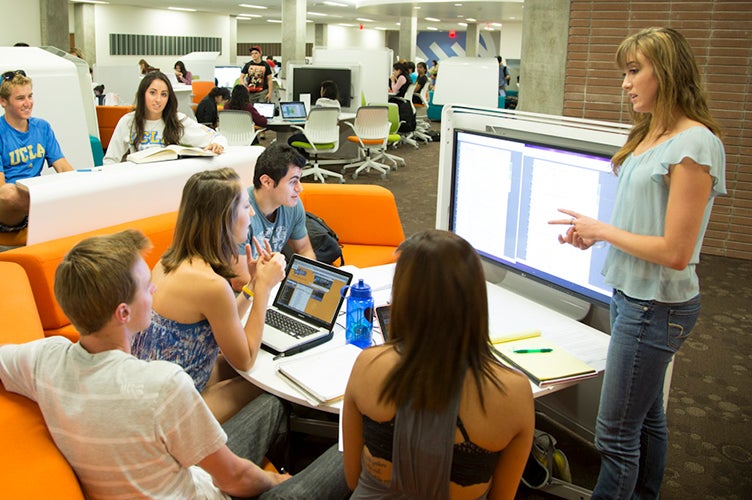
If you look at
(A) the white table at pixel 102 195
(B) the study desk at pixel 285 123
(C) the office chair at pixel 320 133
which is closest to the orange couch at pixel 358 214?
(A) the white table at pixel 102 195

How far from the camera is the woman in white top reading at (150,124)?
4410mm

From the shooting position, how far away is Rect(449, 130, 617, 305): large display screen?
2.25m

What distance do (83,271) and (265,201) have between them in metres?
1.77

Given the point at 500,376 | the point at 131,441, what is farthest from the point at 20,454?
the point at 500,376

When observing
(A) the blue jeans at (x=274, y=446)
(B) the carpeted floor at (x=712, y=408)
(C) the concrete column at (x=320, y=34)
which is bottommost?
(B) the carpeted floor at (x=712, y=408)

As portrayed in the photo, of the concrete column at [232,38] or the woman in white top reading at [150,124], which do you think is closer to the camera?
the woman in white top reading at [150,124]

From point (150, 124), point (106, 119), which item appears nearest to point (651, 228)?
point (150, 124)

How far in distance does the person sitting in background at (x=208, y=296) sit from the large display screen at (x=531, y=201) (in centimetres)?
76

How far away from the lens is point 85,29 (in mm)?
21000

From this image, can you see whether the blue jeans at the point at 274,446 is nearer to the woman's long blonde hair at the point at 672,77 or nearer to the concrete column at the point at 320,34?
the woman's long blonde hair at the point at 672,77

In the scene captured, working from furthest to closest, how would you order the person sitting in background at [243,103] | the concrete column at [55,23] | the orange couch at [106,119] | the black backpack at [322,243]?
the concrete column at [55,23] < the person sitting in background at [243,103] < the orange couch at [106,119] < the black backpack at [322,243]

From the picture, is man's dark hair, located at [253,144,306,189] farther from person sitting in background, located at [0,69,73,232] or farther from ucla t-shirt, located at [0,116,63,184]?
ucla t-shirt, located at [0,116,63,184]

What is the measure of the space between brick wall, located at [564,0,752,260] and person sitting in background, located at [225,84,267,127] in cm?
400

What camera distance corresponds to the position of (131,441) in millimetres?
1508
